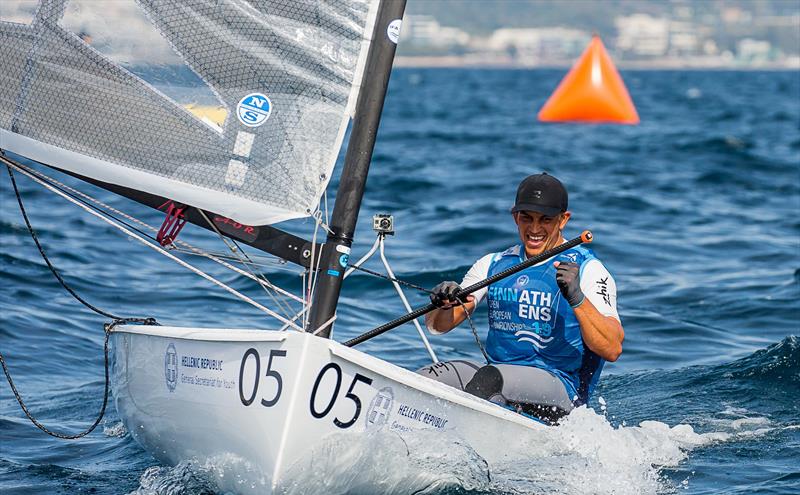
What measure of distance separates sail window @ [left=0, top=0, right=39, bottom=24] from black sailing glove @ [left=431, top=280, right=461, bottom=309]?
1718mm

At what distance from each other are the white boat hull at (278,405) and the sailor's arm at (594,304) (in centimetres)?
41

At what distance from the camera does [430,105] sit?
34344 mm

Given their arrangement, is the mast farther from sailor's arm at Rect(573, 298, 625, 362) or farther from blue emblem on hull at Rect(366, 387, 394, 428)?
sailor's arm at Rect(573, 298, 625, 362)

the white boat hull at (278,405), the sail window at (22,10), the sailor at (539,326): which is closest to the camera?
the white boat hull at (278,405)

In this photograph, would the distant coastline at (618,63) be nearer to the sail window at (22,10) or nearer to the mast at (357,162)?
the sail window at (22,10)

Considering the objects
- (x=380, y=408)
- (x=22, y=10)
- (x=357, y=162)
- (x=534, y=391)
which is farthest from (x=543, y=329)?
(x=22, y=10)

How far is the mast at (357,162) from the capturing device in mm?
3854

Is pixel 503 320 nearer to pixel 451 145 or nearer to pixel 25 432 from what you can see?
pixel 25 432

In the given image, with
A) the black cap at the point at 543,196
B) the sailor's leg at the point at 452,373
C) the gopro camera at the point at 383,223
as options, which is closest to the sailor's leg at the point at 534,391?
the sailor's leg at the point at 452,373

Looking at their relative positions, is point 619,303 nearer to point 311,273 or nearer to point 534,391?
point 534,391

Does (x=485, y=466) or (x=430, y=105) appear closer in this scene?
(x=485, y=466)

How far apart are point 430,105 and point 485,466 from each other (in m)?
30.7

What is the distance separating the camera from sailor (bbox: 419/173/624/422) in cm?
430

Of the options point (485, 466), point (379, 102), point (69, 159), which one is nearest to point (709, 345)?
point (485, 466)
